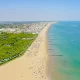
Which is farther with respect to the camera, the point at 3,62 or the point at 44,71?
the point at 3,62

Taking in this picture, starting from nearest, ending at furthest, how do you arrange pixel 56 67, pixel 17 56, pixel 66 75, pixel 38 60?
pixel 66 75 → pixel 56 67 → pixel 38 60 → pixel 17 56

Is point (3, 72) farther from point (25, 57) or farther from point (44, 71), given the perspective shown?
point (25, 57)

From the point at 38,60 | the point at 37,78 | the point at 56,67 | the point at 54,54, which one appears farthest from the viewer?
the point at 54,54

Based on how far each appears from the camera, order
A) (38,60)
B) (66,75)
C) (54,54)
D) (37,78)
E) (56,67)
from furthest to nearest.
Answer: (54,54) < (38,60) < (56,67) < (66,75) < (37,78)

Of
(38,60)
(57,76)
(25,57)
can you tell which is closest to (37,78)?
(57,76)

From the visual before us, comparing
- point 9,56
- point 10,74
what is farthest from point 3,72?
point 9,56

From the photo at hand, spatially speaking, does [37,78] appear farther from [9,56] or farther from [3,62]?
[9,56]

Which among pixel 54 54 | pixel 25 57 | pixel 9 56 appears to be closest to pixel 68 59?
pixel 54 54

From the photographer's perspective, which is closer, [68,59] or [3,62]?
[3,62]

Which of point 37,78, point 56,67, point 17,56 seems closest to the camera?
point 37,78
